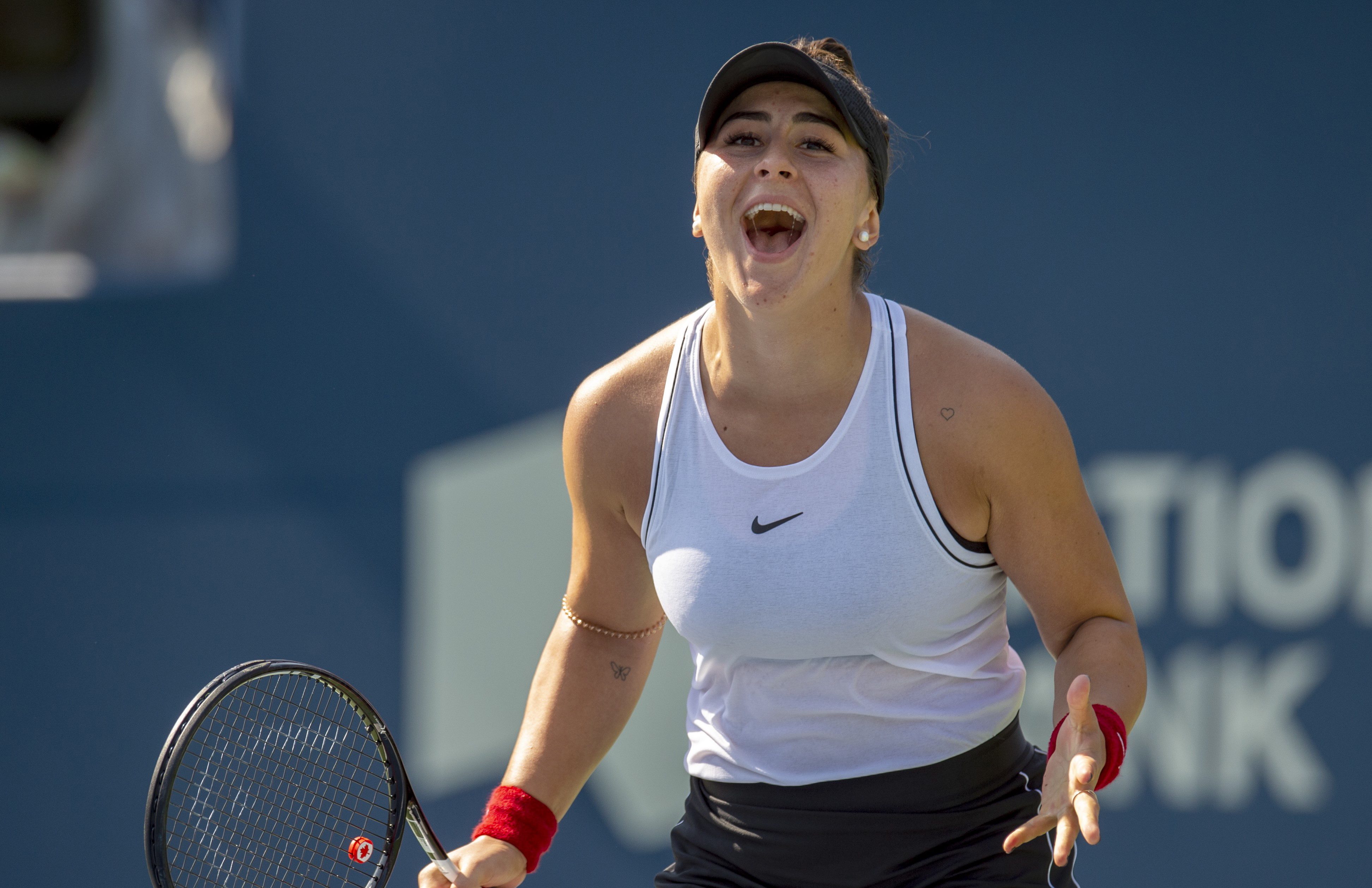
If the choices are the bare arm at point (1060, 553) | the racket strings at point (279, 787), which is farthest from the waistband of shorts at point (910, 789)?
the racket strings at point (279, 787)

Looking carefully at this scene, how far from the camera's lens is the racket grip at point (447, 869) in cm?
183

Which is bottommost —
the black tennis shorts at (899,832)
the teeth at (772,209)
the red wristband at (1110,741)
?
the black tennis shorts at (899,832)

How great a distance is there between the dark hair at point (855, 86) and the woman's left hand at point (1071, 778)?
680 mm

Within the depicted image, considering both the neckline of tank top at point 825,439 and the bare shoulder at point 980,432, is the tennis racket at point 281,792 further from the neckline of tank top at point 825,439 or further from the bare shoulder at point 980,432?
the bare shoulder at point 980,432

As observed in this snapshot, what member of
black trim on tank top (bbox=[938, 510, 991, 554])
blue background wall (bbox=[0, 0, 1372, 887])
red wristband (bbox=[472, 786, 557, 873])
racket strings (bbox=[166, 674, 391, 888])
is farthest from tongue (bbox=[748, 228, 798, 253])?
blue background wall (bbox=[0, 0, 1372, 887])

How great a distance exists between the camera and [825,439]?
1845 millimetres

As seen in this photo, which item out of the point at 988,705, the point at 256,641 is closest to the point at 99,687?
the point at 256,641

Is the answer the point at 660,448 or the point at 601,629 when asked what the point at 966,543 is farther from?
the point at 601,629

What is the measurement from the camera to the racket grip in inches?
72.1

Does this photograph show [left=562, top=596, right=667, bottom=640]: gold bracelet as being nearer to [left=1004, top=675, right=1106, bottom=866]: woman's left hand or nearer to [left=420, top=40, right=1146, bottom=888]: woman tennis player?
[left=420, top=40, right=1146, bottom=888]: woman tennis player

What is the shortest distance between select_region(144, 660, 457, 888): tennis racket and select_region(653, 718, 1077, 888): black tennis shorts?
16.7 inches

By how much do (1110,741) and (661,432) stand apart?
2.37 ft

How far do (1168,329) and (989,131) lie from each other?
0.69 metres

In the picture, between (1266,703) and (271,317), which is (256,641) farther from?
(1266,703)
